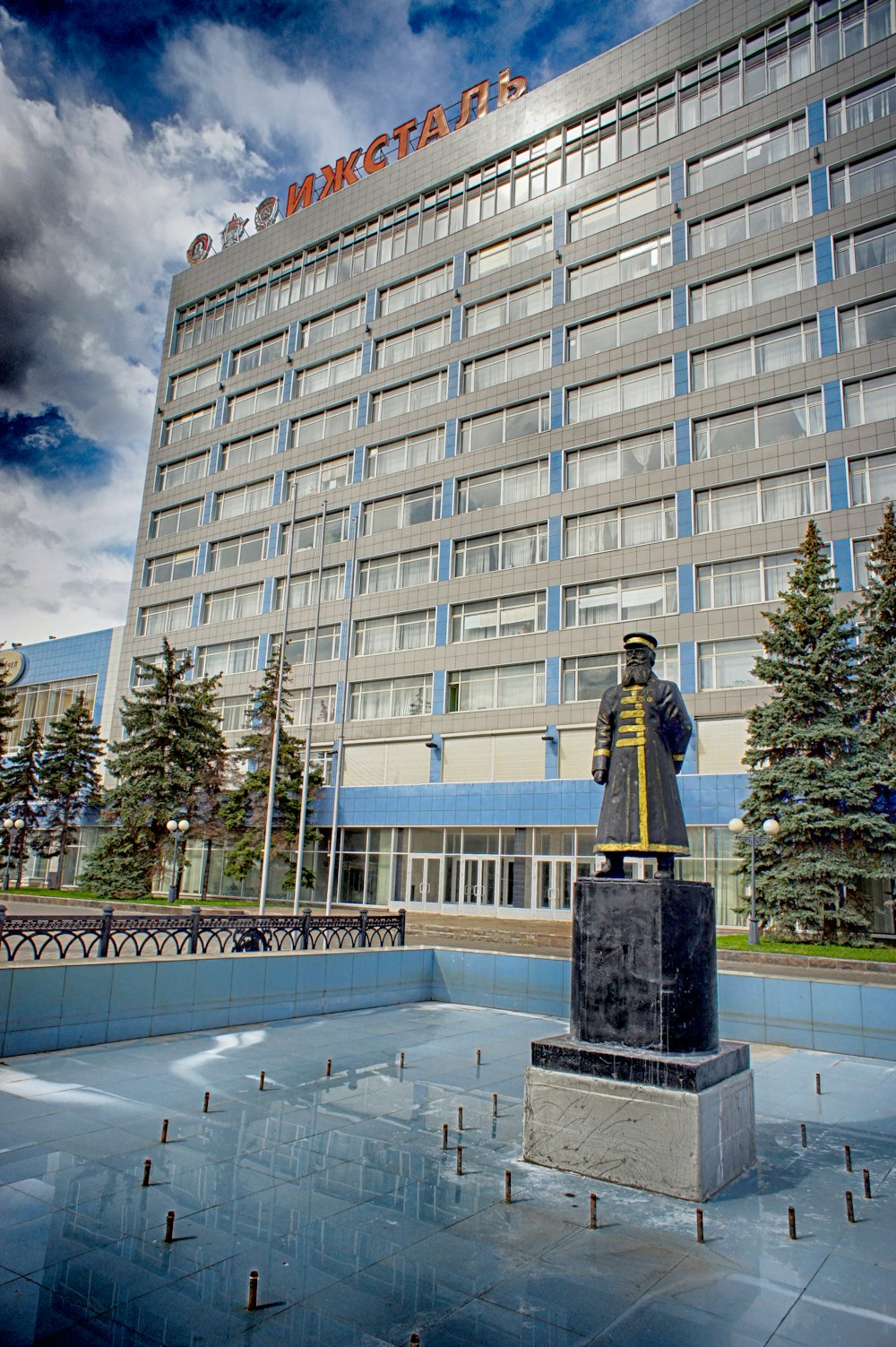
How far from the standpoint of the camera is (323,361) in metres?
46.3

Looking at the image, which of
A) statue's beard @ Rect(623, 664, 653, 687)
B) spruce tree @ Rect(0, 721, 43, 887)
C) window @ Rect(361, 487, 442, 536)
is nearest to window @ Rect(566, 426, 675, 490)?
window @ Rect(361, 487, 442, 536)

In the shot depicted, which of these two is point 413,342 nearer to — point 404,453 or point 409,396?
point 409,396

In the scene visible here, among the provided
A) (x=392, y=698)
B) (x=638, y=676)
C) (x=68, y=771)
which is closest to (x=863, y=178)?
(x=392, y=698)

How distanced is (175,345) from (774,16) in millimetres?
36947

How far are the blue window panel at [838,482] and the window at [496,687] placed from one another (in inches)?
485

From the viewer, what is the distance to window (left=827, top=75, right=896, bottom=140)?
102 ft

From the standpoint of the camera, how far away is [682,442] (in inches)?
1309

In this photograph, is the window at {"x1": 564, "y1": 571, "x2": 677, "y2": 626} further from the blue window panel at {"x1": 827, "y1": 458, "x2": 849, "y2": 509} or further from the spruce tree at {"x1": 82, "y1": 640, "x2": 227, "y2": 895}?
the spruce tree at {"x1": 82, "y1": 640, "x2": 227, "y2": 895}

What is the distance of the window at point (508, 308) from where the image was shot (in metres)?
38.9

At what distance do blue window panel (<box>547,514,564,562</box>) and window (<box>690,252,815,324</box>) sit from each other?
9399 millimetres

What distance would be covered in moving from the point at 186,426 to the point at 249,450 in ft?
21.9

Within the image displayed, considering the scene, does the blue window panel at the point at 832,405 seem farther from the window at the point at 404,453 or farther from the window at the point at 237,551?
the window at the point at 237,551

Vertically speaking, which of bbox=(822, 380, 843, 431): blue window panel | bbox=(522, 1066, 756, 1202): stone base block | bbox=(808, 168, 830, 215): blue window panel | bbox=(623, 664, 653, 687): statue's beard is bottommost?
bbox=(522, 1066, 756, 1202): stone base block

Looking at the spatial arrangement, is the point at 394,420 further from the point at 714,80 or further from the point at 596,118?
the point at 714,80
